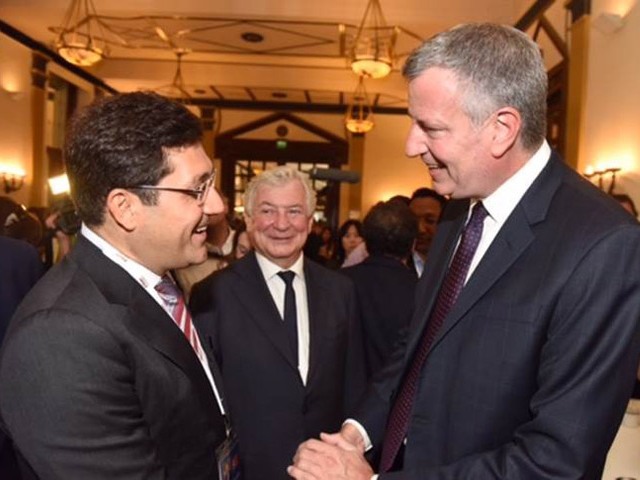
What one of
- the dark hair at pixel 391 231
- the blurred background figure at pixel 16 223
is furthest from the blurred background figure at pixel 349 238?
the dark hair at pixel 391 231

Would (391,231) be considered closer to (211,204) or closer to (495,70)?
(211,204)

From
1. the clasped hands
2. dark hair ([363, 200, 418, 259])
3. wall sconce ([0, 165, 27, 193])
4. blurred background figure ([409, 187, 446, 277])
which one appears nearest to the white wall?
blurred background figure ([409, 187, 446, 277])

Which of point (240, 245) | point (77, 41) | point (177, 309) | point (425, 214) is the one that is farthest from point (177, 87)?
point (177, 309)

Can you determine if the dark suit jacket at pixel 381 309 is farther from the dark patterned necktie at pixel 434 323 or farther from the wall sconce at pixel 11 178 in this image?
the wall sconce at pixel 11 178

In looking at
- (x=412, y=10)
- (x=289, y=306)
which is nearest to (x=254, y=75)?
(x=412, y=10)

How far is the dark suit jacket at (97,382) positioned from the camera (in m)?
1.20

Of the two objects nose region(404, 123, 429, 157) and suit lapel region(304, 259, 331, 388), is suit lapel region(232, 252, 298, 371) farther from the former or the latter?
nose region(404, 123, 429, 157)

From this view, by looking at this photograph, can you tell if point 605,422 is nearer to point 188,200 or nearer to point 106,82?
point 188,200

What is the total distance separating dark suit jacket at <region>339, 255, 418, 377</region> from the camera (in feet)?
10.5

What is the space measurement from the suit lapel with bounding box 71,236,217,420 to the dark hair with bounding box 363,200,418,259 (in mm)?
1928

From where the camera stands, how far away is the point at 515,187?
1444 mm

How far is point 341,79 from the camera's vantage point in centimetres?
1300

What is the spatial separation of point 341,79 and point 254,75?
173 centimetres

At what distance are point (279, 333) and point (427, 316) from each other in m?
0.94
